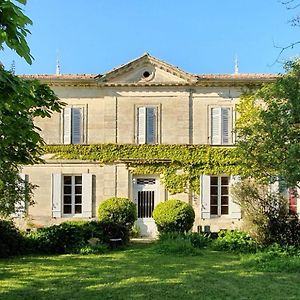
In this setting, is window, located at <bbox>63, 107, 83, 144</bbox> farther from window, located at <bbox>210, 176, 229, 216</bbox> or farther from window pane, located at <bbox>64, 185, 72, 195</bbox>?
→ window, located at <bbox>210, 176, 229, 216</bbox>

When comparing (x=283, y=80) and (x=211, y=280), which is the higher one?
(x=283, y=80)

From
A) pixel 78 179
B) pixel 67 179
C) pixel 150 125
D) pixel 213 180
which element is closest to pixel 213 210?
pixel 213 180

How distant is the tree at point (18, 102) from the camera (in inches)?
137

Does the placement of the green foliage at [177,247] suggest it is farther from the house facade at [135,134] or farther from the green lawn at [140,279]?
the house facade at [135,134]

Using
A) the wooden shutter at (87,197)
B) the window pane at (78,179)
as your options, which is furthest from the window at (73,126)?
the wooden shutter at (87,197)

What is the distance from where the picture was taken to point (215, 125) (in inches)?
800

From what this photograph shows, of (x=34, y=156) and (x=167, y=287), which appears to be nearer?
(x=34, y=156)

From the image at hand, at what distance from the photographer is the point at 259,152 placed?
46.7ft

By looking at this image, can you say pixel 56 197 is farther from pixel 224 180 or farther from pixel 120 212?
pixel 224 180

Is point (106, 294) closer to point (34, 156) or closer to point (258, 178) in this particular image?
point (34, 156)

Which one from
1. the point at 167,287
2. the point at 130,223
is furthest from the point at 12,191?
the point at 167,287

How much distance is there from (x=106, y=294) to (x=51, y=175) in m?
12.6

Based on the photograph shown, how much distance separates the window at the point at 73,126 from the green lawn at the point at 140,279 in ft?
26.4

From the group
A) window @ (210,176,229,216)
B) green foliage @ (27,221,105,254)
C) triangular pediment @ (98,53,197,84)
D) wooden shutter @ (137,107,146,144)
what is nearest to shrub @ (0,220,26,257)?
green foliage @ (27,221,105,254)
